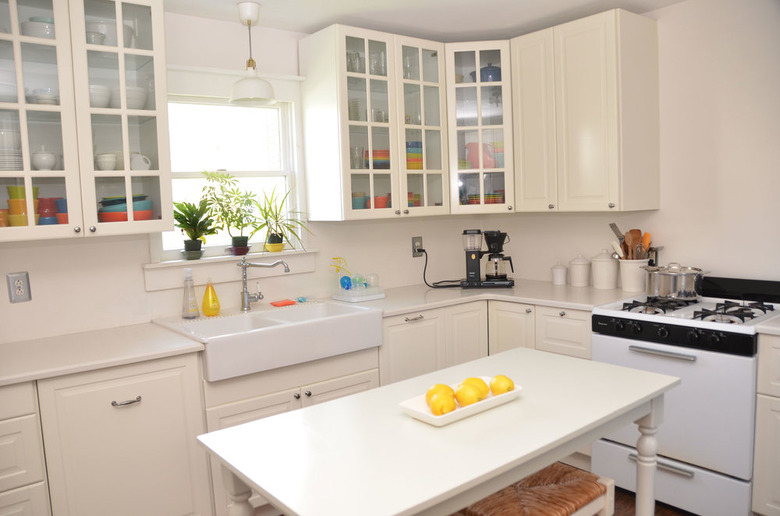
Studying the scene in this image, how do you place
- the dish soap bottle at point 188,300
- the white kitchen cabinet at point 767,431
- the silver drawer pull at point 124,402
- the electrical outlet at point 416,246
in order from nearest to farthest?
the silver drawer pull at point 124,402 < the white kitchen cabinet at point 767,431 < the dish soap bottle at point 188,300 < the electrical outlet at point 416,246

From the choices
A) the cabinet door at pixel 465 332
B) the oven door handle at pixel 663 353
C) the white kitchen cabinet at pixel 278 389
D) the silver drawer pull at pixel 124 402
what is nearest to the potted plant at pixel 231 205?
the white kitchen cabinet at pixel 278 389

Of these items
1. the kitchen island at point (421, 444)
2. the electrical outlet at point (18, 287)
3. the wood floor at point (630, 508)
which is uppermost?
the electrical outlet at point (18, 287)

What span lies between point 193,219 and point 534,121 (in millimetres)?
2052

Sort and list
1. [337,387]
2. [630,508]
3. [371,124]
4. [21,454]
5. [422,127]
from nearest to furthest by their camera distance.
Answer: [21,454] → [630,508] → [337,387] → [371,124] → [422,127]

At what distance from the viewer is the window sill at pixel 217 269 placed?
3111 millimetres

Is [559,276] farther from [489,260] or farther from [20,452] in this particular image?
[20,452]

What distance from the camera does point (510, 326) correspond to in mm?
3621

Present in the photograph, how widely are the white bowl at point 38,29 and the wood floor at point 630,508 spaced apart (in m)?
3.25

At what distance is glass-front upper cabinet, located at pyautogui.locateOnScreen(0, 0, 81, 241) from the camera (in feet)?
7.98

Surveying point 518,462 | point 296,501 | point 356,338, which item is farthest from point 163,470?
point 518,462

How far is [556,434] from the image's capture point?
1.61m

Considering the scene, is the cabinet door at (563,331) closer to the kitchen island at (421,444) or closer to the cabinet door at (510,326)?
the cabinet door at (510,326)

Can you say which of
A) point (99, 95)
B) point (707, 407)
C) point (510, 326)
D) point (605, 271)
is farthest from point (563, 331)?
point (99, 95)

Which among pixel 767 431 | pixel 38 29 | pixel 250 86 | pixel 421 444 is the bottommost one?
pixel 767 431
